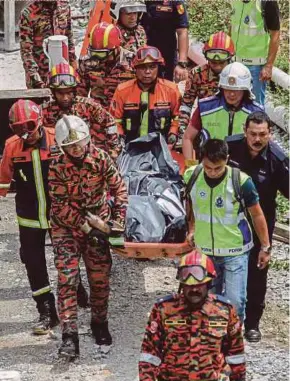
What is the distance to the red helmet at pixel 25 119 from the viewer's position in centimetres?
868

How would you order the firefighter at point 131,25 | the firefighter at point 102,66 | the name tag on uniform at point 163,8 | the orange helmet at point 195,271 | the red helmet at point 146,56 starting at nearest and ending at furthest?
1. the orange helmet at point 195,271
2. the red helmet at point 146,56
3. the firefighter at point 102,66
4. the firefighter at point 131,25
5. the name tag on uniform at point 163,8

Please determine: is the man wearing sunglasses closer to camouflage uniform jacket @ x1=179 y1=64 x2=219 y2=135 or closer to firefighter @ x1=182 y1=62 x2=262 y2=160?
firefighter @ x1=182 y1=62 x2=262 y2=160

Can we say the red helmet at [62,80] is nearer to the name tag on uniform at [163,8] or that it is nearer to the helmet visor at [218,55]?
the helmet visor at [218,55]

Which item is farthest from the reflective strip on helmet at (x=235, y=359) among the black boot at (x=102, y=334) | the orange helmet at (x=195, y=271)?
the black boot at (x=102, y=334)

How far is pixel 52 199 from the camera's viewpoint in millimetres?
8539

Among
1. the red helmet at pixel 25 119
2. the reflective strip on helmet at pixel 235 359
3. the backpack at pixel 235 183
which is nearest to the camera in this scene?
the reflective strip on helmet at pixel 235 359

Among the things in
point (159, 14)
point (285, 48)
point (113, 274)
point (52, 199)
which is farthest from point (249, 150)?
point (285, 48)

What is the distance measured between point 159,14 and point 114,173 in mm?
3468

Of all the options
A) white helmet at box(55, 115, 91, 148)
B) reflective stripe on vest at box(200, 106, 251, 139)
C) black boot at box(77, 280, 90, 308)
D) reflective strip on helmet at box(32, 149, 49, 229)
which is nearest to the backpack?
white helmet at box(55, 115, 91, 148)

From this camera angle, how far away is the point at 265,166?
844 centimetres

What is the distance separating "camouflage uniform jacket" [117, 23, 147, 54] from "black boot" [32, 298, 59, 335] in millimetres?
2908

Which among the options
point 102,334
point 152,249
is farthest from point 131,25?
point 102,334

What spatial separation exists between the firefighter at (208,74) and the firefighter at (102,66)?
65 centimetres

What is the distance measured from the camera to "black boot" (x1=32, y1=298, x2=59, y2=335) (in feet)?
Answer: 30.0
